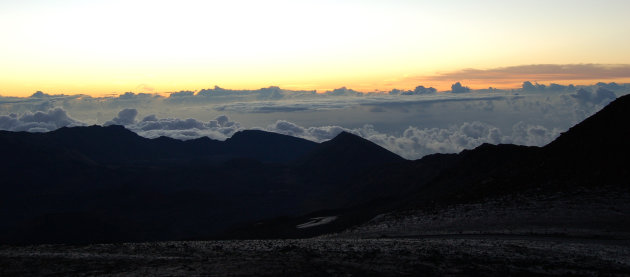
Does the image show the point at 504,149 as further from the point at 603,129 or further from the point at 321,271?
the point at 321,271

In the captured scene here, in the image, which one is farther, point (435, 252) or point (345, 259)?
point (435, 252)

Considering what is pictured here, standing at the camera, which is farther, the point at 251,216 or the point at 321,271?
the point at 251,216

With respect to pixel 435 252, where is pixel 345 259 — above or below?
above

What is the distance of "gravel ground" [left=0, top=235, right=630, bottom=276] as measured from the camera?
79.5ft

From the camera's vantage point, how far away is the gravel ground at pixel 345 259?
2423cm

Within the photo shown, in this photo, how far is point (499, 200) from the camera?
4881 cm

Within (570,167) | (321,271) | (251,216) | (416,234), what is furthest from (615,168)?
(251,216)

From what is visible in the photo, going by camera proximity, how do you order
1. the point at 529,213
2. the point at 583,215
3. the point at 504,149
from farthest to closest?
the point at 504,149
the point at 529,213
the point at 583,215

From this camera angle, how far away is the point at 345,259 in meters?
26.8

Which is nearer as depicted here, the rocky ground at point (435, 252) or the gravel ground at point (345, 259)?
the gravel ground at point (345, 259)

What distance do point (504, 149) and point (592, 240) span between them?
68.7 metres

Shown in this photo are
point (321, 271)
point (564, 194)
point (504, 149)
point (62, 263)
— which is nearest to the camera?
point (321, 271)

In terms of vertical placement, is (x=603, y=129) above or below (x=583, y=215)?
above

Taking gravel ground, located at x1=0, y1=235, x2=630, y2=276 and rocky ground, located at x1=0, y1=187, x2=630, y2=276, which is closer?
gravel ground, located at x1=0, y1=235, x2=630, y2=276
